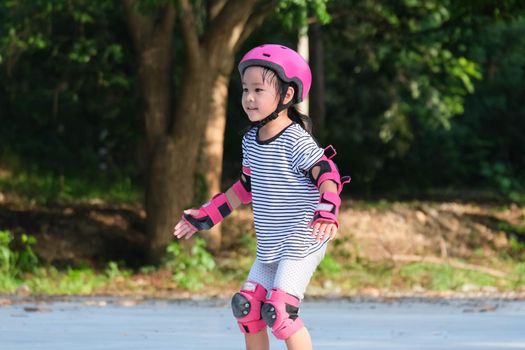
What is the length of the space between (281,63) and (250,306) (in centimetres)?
114

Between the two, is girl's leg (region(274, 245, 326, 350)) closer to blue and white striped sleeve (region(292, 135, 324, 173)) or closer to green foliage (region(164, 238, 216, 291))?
blue and white striped sleeve (region(292, 135, 324, 173))

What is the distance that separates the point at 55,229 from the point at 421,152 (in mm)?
9897

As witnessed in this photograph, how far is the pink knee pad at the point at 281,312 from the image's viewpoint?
5.85 m

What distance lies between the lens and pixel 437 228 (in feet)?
66.1

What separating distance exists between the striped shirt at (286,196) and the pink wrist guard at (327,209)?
23 cm

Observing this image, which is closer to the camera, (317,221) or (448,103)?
(317,221)

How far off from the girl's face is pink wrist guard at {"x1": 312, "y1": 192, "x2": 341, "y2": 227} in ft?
1.76

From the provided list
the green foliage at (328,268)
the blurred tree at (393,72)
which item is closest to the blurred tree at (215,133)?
the green foliage at (328,268)

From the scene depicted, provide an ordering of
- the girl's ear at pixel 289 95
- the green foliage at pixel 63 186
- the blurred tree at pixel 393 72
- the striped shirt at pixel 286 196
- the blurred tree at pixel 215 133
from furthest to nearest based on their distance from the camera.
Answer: the green foliage at pixel 63 186 < the blurred tree at pixel 393 72 < the blurred tree at pixel 215 133 < the girl's ear at pixel 289 95 < the striped shirt at pixel 286 196

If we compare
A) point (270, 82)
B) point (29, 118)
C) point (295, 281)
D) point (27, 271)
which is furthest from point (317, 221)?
point (29, 118)

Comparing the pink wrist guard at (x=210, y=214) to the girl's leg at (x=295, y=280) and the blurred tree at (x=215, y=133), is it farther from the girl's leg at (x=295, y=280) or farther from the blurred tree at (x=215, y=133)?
the blurred tree at (x=215, y=133)

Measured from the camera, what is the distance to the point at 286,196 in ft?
19.8

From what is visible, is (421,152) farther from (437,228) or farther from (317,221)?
(317,221)

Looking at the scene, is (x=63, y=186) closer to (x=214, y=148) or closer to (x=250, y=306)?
(x=214, y=148)
